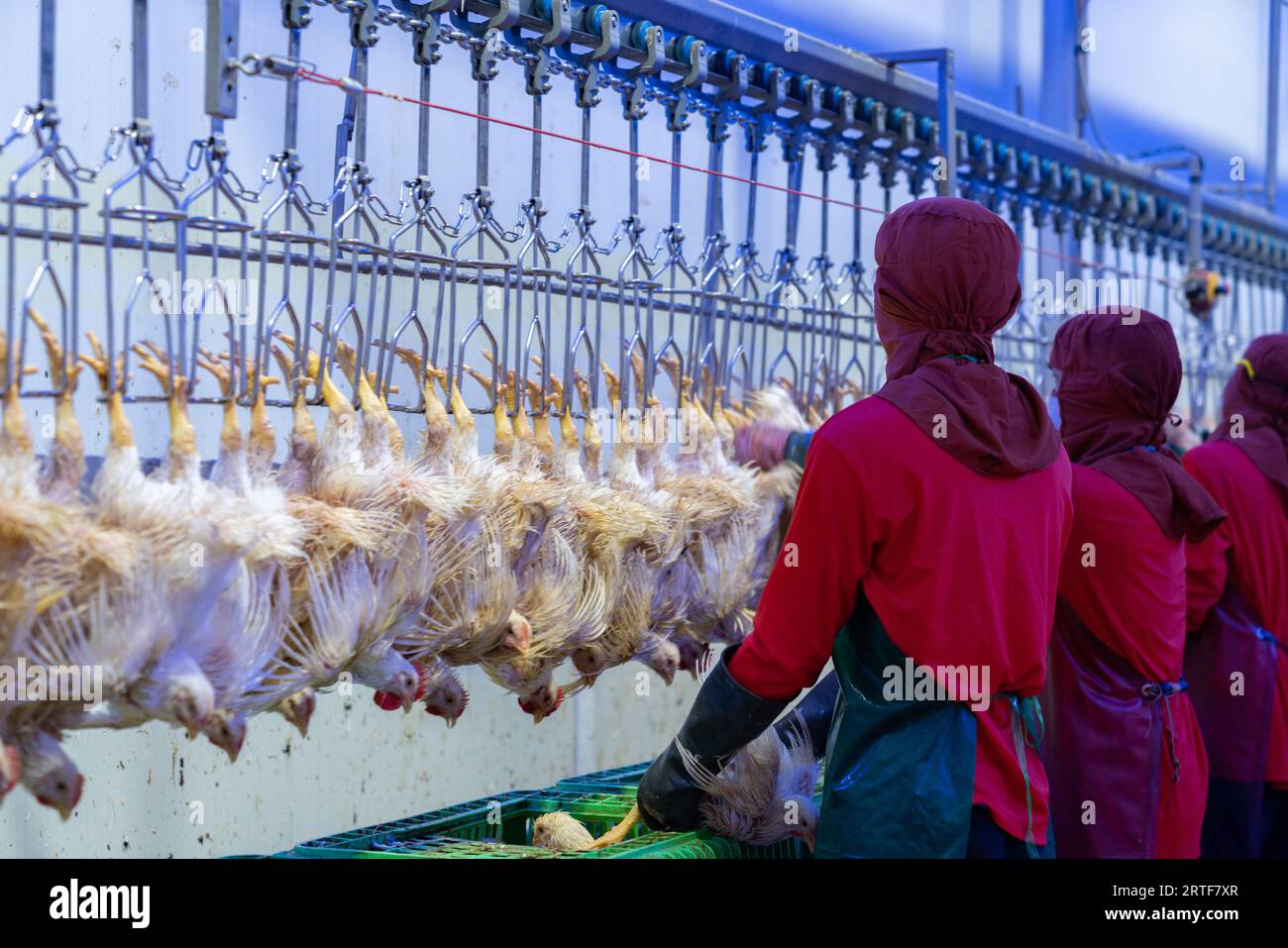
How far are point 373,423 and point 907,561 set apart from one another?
0.90 meters

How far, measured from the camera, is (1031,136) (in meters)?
4.40

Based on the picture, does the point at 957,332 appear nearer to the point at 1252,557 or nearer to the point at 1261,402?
the point at 1252,557

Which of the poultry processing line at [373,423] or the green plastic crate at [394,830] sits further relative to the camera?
the green plastic crate at [394,830]

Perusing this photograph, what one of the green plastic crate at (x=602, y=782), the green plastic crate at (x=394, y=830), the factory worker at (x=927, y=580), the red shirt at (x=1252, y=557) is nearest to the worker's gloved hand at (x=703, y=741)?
the factory worker at (x=927, y=580)

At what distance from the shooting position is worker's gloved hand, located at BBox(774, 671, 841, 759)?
3.05m

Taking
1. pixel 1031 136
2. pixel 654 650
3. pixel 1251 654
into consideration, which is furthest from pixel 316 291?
pixel 1251 654

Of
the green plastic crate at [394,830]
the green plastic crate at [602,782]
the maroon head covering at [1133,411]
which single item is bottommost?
the green plastic crate at [602,782]

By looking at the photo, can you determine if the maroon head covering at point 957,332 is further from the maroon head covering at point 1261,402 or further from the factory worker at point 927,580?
the maroon head covering at point 1261,402

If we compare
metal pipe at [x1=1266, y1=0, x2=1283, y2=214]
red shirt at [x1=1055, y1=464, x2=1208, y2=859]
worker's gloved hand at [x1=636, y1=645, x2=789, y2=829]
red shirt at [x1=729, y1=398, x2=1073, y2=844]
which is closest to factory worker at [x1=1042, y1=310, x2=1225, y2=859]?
red shirt at [x1=1055, y1=464, x2=1208, y2=859]

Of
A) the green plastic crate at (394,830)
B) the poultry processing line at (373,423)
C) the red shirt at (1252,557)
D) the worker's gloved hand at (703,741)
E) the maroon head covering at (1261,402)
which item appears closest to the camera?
the poultry processing line at (373,423)

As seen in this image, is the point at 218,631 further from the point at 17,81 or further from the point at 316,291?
the point at 316,291

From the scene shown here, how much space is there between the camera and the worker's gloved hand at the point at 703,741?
2455 mm

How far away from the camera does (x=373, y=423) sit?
98.3 inches
